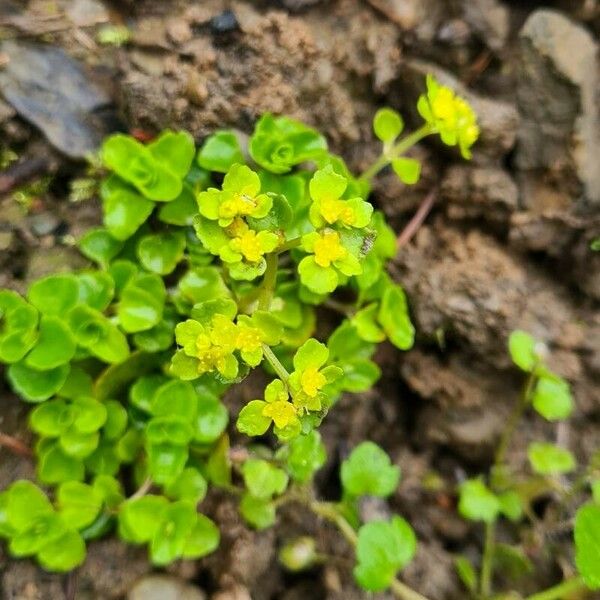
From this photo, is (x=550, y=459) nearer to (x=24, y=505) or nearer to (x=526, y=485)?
(x=526, y=485)

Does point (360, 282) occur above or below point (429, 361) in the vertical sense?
above

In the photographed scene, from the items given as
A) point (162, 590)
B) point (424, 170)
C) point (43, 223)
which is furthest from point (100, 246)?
point (424, 170)

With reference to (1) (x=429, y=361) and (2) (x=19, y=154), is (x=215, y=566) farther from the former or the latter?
(2) (x=19, y=154)

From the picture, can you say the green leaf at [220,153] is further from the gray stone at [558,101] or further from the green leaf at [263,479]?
the gray stone at [558,101]

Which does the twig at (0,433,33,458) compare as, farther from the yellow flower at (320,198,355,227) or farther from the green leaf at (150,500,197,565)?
the yellow flower at (320,198,355,227)

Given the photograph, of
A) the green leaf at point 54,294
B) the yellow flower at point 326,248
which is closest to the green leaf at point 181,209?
the green leaf at point 54,294

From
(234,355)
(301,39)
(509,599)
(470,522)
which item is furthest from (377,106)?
(509,599)
